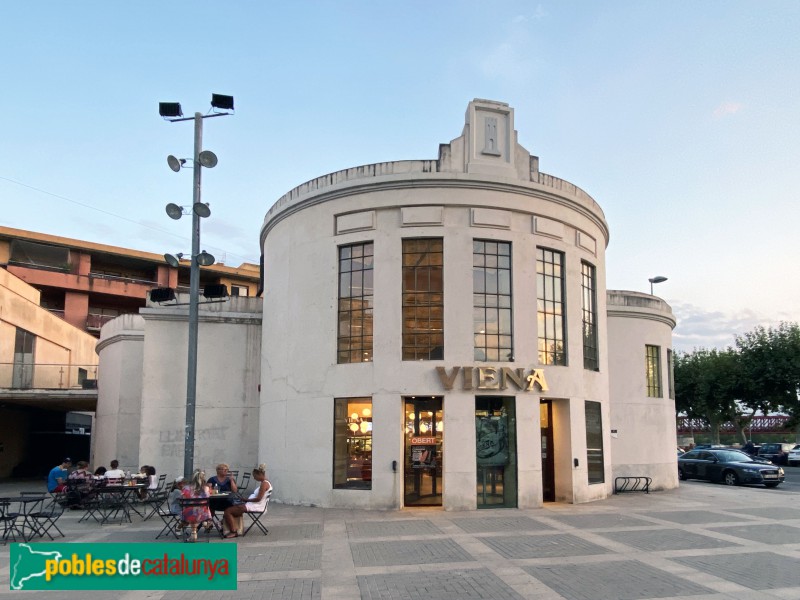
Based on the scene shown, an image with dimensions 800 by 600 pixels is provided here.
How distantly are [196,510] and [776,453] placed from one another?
133 ft

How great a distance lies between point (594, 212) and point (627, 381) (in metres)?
6.35

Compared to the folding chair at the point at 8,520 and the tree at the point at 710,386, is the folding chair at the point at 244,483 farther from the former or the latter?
the tree at the point at 710,386

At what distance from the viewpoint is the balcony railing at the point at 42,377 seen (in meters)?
27.3

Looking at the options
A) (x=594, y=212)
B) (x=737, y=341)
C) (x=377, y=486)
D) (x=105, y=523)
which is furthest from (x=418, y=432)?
(x=737, y=341)

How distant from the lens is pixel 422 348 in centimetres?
1625

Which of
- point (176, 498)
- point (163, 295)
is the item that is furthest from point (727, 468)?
point (163, 295)

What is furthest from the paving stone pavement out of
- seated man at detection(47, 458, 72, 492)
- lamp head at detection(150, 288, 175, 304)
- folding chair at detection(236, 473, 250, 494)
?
lamp head at detection(150, 288, 175, 304)

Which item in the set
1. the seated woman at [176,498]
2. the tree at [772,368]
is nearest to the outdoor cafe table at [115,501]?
the seated woman at [176,498]

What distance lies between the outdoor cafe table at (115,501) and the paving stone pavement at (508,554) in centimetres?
46

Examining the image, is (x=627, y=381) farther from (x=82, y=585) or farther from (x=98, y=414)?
(x=98, y=414)

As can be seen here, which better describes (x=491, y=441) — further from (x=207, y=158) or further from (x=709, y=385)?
(x=709, y=385)

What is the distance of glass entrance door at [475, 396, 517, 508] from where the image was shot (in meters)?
15.9

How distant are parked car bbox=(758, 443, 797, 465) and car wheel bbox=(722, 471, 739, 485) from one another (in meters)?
19.2

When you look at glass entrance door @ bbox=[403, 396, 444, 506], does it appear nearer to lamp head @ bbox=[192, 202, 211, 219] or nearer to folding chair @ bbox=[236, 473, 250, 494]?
folding chair @ bbox=[236, 473, 250, 494]
